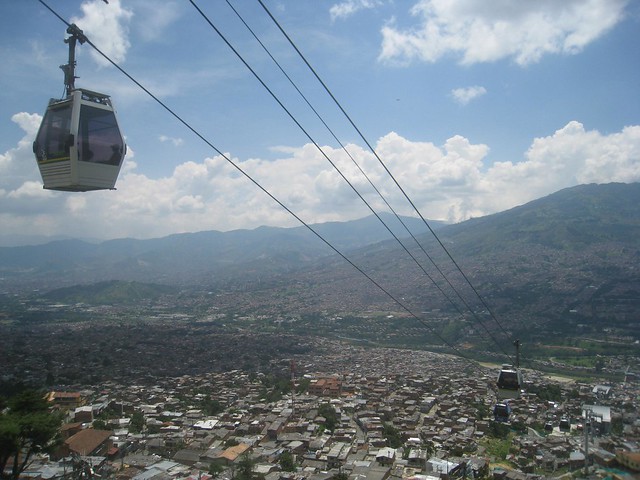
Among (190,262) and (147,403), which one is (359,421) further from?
(190,262)

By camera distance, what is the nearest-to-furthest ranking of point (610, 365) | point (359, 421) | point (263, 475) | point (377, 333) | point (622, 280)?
point (263, 475)
point (359, 421)
point (610, 365)
point (377, 333)
point (622, 280)

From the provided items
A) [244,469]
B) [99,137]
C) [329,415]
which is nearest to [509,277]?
[329,415]

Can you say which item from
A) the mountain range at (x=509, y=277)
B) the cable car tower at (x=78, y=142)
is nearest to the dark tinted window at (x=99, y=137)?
the cable car tower at (x=78, y=142)

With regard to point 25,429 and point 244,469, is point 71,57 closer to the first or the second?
point 25,429

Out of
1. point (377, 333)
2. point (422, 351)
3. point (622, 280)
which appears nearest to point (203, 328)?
point (377, 333)

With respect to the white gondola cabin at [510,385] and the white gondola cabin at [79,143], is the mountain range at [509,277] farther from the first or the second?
the white gondola cabin at [79,143]

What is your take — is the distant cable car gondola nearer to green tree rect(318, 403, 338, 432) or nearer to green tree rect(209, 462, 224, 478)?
green tree rect(209, 462, 224, 478)

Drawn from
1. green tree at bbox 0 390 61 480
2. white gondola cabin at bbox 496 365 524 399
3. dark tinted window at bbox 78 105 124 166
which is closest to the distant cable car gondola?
white gondola cabin at bbox 496 365 524 399
